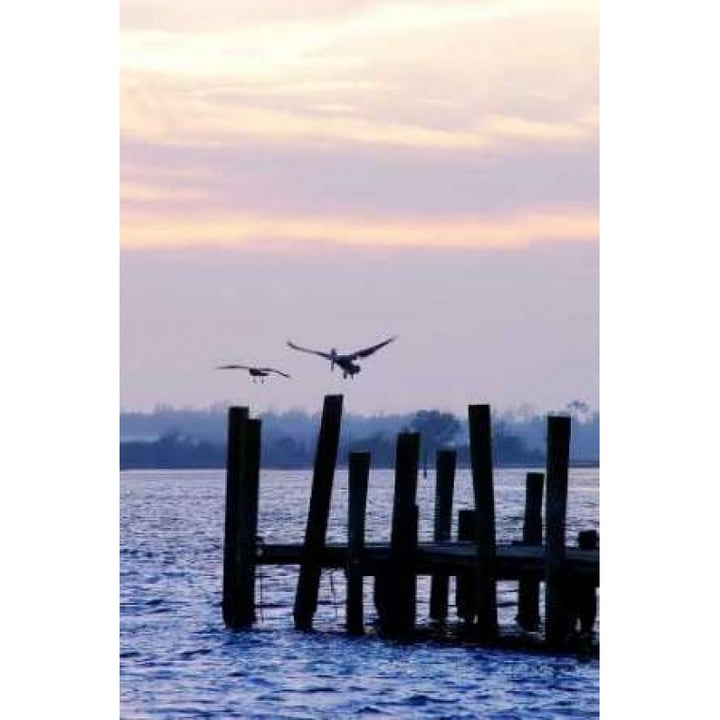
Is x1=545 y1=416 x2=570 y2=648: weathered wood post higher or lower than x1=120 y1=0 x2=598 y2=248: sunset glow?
lower

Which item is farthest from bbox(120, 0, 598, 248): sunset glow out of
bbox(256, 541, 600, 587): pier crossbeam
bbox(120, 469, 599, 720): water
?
bbox(120, 469, 599, 720): water

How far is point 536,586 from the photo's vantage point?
1120cm

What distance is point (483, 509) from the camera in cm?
984

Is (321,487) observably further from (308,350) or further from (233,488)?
(308,350)

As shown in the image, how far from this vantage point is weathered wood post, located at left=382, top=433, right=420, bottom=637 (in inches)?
402

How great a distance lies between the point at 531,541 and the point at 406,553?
1.25 metres

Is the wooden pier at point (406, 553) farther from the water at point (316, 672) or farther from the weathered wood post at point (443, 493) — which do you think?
the weathered wood post at point (443, 493)

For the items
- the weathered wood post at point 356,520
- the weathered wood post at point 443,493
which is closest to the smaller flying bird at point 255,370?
the weathered wood post at point 356,520

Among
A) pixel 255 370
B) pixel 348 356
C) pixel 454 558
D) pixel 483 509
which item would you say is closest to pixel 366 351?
pixel 348 356

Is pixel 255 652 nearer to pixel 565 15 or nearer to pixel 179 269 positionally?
pixel 179 269

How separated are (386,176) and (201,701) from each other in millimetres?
2259

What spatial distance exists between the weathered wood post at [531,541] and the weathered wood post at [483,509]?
0.87 m

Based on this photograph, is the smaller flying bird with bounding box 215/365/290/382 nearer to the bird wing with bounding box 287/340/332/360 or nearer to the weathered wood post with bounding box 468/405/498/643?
the bird wing with bounding box 287/340/332/360
